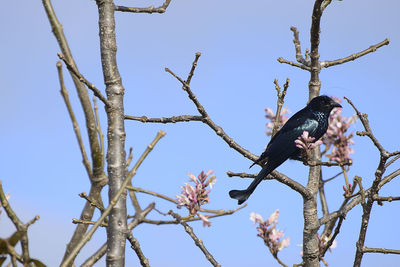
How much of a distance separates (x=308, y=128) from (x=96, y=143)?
3.55m

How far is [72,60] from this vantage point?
14.7 feet

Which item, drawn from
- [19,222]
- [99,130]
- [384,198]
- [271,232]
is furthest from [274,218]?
[19,222]

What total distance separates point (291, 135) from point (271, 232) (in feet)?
6.33

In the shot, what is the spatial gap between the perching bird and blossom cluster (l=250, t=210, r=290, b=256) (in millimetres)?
420

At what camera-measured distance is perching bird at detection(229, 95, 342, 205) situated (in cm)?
560

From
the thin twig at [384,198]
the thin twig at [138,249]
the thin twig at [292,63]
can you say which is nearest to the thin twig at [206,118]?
the thin twig at [384,198]

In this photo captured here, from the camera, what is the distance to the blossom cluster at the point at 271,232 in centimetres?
516

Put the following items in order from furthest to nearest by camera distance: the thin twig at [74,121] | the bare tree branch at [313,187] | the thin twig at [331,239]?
the bare tree branch at [313,187] → the thin twig at [331,239] → the thin twig at [74,121]

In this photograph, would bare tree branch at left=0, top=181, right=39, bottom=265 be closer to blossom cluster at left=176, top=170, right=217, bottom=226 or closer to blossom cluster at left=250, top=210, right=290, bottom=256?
blossom cluster at left=176, top=170, right=217, bottom=226

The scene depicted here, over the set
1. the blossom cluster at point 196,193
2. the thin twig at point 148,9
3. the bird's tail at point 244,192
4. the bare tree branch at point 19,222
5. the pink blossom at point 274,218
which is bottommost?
the bare tree branch at point 19,222

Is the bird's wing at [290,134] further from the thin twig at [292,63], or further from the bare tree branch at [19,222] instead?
the bare tree branch at [19,222]

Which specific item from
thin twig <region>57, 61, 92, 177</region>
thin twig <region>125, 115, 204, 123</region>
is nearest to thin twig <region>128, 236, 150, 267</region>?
thin twig <region>57, 61, 92, 177</region>

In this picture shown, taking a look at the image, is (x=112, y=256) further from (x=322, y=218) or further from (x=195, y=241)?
(x=322, y=218)

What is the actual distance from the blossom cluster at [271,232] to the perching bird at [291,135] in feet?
1.38
